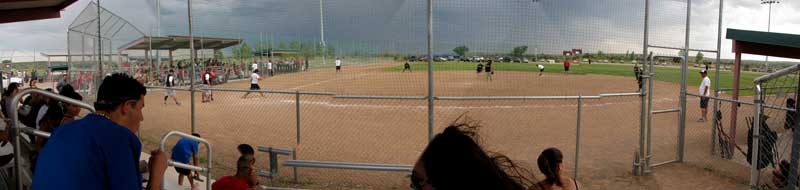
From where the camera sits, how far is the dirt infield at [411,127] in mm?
8391

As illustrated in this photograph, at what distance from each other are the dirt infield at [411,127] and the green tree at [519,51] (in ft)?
2.30

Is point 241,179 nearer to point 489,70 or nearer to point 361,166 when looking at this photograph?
point 361,166

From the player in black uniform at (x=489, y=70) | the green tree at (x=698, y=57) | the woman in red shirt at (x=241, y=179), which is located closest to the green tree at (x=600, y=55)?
the player in black uniform at (x=489, y=70)

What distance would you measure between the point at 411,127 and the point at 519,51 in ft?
20.5

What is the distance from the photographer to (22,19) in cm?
938

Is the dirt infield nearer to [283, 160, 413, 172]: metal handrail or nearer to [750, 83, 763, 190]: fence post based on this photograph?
[283, 160, 413, 172]: metal handrail

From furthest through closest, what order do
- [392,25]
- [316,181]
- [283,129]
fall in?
[283,129] → [316,181] → [392,25]

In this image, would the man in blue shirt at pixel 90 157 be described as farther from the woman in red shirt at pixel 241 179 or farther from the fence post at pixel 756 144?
the fence post at pixel 756 144

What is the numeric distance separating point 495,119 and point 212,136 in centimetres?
759

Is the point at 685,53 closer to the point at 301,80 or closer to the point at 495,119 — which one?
the point at 495,119

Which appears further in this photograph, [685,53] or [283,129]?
[283,129]

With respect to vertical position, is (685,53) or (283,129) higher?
(685,53)

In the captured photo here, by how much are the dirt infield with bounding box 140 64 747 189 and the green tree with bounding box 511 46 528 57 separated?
0.70 metres

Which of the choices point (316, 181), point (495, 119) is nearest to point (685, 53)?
point (495, 119)
